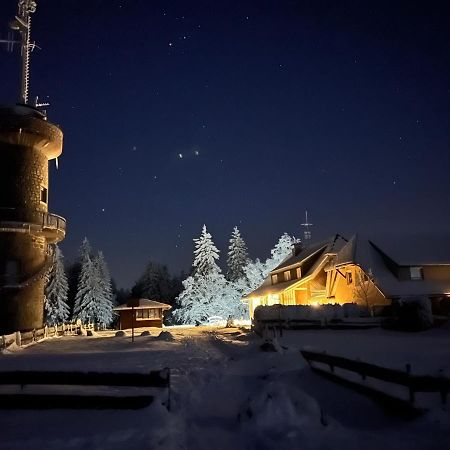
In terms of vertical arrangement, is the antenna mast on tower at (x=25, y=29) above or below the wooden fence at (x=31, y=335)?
above

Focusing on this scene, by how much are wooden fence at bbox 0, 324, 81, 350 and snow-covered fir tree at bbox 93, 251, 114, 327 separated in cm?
2793

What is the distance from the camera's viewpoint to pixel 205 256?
7369cm

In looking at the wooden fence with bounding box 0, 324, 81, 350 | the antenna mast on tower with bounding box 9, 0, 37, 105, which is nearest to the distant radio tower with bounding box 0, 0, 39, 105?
the antenna mast on tower with bounding box 9, 0, 37, 105

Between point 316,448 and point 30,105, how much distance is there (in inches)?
1355

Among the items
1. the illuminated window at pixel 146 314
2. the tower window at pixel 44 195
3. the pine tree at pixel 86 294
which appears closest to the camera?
the tower window at pixel 44 195

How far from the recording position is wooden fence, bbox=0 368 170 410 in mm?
9562

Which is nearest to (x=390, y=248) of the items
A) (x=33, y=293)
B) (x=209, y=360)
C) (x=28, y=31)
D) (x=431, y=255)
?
(x=431, y=255)

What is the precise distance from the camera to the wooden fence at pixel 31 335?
23647 millimetres

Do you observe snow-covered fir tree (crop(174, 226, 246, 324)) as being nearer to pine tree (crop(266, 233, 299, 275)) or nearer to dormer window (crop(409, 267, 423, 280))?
pine tree (crop(266, 233, 299, 275))

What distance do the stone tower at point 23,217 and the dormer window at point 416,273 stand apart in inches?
1156

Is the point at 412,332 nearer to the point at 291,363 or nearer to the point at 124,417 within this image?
the point at 291,363

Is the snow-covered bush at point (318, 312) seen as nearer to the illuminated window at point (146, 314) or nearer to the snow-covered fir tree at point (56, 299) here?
the illuminated window at point (146, 314)

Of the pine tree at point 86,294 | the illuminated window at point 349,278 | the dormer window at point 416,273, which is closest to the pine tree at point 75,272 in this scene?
the pine tree at point 86,294

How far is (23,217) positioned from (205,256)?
145 ft
